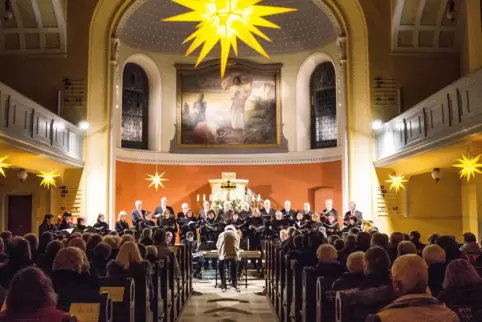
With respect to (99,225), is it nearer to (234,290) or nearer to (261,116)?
(234,290)

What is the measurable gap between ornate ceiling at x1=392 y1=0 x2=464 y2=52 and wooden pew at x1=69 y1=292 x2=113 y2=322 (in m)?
14.2

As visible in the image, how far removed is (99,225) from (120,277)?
8.44 metres

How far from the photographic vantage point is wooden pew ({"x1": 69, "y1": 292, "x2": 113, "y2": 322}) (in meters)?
4.27

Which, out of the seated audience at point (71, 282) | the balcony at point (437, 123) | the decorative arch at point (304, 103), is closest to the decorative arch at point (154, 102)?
the decorative arch at point (304, 103)

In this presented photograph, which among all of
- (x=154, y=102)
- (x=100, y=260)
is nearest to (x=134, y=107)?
(x=154, y=102)

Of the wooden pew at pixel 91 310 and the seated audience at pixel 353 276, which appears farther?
the seated audience at pixel 353 276

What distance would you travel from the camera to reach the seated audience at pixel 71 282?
176 inches

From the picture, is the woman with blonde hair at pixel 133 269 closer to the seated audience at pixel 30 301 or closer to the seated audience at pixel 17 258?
the seated audience at pixel 17 258

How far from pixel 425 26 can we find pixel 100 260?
527 inches

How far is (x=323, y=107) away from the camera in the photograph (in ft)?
67.5

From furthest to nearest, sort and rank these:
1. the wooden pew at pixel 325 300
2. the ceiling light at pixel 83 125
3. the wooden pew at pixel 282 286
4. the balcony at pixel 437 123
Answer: the ceiling light at pixel 83 125
the balcony at pixel 437 123
the wooden pew at pixel 282 286
the wooden pew at pixel 325 300

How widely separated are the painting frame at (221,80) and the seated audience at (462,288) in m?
16.5

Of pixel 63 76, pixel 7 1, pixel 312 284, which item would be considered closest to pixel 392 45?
pixel 63 76

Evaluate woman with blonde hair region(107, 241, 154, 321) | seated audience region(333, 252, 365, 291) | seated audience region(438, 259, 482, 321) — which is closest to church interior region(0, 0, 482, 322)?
woman with blonde hair region(107, 241, 154, 321)
